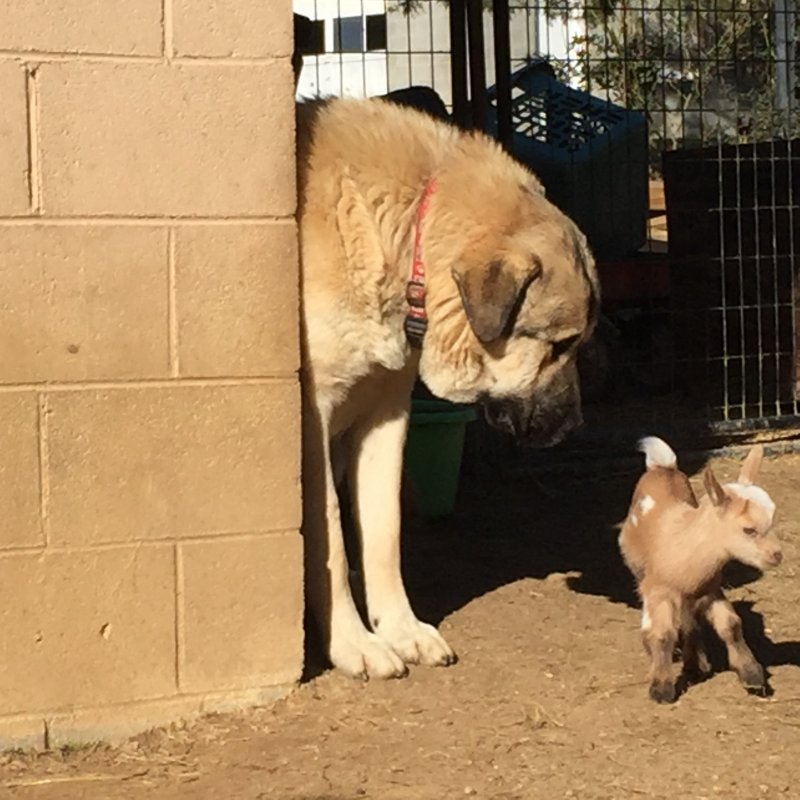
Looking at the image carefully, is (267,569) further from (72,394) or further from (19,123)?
(19,123)

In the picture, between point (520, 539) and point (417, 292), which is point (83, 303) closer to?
point (417, 292)

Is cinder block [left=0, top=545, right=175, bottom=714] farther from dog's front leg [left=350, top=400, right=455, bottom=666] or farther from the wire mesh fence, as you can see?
the wire mesh fence

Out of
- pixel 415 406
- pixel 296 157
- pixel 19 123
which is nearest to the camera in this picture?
pixel 19 123

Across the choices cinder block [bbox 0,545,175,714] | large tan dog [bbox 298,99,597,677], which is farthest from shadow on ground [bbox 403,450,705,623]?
cinder block [bbox 0,545,175,714]

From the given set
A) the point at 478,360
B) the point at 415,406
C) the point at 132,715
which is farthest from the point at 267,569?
the point at 415,406

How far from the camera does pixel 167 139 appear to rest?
3703 millimetres

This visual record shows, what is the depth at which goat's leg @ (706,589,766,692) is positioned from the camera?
3.97 meters

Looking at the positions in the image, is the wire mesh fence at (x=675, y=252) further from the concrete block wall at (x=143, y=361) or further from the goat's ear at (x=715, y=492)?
the concrete block wall at (x=143, y=361)

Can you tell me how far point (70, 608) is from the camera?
3.71 m

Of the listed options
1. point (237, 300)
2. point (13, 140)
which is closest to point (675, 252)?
point (237, 300)

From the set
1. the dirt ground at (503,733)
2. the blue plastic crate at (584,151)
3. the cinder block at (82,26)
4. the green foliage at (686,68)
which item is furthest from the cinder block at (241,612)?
the blue plastic crate at (584,151)

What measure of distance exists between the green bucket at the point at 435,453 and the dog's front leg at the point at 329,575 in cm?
158

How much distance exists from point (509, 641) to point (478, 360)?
0.94 m

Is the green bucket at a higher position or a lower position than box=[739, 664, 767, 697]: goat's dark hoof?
higher
